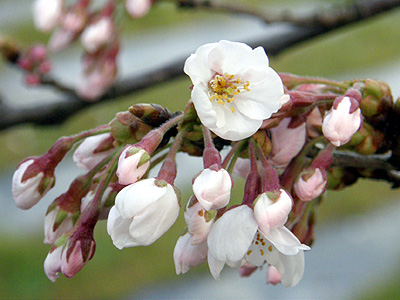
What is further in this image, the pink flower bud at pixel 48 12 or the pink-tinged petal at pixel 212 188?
the pink flower bud at pixel 48 12

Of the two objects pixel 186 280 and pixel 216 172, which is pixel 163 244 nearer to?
pixel 186 280

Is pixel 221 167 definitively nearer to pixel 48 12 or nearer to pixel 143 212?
pixel 143 212

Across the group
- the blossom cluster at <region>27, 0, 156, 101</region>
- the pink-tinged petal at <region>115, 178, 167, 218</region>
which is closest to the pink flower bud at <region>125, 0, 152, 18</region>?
the blossom cluster at <region>27, 0, 156, 101</region>

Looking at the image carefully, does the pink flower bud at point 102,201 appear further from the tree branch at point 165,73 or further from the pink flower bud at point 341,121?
the tree branch at point 165,73

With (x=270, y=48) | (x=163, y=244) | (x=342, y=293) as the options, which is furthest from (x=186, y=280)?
(x=270, y=48)

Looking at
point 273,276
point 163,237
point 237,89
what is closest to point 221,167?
point 237,89

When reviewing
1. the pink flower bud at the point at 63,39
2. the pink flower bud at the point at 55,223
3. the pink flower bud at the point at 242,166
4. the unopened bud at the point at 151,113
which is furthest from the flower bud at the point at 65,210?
the pink flower bud at the point at 63,39
